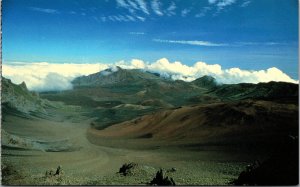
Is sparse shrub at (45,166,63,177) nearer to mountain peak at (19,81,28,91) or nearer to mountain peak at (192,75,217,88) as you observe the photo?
mountain peak at (19,81,28,91)

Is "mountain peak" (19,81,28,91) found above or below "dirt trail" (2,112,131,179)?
above

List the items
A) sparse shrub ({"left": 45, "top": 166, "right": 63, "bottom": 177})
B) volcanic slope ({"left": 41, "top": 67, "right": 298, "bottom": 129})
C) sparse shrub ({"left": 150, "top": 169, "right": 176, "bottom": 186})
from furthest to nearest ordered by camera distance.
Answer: volcanic slope ({"left": 41, "top": 67, "right": 298, "bottom": 129}), sparse shrub ({"left": 45, "top": 166, "right": 63, "bottom": 177}), sparse shrub ({"left": 150, "top": 169, "right": 176, "bottom": 186})

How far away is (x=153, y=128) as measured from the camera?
4.69 meters

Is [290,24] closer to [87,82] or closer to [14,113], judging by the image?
[87,82]

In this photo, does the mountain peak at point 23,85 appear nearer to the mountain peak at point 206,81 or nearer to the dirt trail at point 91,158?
the dirt trail at point 91,158

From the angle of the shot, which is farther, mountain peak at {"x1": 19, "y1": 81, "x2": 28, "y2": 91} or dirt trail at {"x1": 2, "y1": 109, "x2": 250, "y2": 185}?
mountain peak at {"x1": 19, "y1": 81, "x2": 28, "y2": 91}

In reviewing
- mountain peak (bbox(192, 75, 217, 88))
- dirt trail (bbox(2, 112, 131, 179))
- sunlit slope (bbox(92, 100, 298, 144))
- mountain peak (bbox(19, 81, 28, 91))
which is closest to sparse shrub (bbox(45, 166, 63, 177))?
dirt trail (bbox(2, 112, 131, 179))

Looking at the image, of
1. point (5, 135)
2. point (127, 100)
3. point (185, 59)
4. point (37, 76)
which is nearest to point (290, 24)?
point (185, 59)

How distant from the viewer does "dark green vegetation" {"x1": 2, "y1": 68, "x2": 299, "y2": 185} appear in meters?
4.46

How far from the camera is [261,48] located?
4531 millimetres

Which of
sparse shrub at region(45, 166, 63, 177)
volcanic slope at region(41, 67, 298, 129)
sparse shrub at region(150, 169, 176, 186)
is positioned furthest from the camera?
volcanic slope at region(41, 67, 298, 129)

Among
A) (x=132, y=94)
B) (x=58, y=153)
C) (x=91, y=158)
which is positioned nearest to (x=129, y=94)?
(x=132, y=94)

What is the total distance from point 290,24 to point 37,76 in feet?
7.41

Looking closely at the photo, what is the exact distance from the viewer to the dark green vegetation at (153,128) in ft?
14.6
